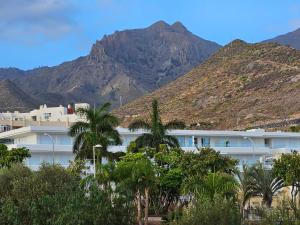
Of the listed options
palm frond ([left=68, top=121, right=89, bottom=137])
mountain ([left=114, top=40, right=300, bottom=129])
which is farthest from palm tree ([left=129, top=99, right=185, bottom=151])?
mountain ([left=114, top=40, right=300, bottom=129])

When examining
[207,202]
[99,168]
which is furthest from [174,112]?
[207,202]

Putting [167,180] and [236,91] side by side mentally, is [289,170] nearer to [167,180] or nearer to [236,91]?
[167,180]

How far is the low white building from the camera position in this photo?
7250cm

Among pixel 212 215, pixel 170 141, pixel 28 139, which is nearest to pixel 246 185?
pixel 212 215

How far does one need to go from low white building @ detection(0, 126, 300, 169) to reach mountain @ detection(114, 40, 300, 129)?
4413 cm

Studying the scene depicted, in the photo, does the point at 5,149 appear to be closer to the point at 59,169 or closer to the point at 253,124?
the point at 59,169

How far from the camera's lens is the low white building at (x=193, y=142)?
72.5 m

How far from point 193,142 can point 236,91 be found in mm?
80349

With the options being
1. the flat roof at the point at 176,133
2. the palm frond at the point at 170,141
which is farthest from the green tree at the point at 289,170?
the flat roof at the point at 176,133

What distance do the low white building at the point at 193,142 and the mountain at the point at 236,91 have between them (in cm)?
4413

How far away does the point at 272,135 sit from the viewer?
Answer: 88625mm

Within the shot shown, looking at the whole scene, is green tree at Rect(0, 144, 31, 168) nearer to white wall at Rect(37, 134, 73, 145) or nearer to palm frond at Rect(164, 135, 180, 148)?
white wall at Rect(37, 134, 73, 145)

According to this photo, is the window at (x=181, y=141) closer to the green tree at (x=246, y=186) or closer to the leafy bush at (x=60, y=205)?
the green tree at (x=246, y=186)

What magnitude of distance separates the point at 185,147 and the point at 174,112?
78.4 m
